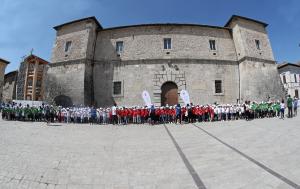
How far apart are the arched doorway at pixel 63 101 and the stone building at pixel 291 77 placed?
1438 inches

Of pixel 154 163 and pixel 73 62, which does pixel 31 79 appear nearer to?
pixel 73 62

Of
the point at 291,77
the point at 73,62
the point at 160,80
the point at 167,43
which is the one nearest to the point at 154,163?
the point at 160,80

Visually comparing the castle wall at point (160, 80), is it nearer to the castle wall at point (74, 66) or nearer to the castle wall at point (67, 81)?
the castle wall at point (74, 66)

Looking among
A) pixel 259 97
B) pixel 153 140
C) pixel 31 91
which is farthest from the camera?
pixel 31 91

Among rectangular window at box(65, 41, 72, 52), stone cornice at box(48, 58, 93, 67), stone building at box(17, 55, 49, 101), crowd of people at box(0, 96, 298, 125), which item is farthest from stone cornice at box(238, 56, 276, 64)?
stone building at box(17, 55, 49, 101)

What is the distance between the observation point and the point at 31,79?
38344 mm

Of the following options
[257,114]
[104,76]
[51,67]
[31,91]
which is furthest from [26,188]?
[31,91]

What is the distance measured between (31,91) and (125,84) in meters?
26.3

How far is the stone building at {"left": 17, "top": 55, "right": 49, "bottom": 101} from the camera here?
3784 centimetres

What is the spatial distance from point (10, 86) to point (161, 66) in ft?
120

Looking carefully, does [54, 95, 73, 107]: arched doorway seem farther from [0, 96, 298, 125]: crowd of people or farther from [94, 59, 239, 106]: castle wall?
[0, 96, 298, 125]: crowd of people

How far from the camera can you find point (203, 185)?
14.5 feet

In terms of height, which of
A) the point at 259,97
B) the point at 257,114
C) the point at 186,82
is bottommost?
the point at 257,114

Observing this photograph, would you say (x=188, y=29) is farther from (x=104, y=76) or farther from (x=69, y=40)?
(x=69, y=40)
